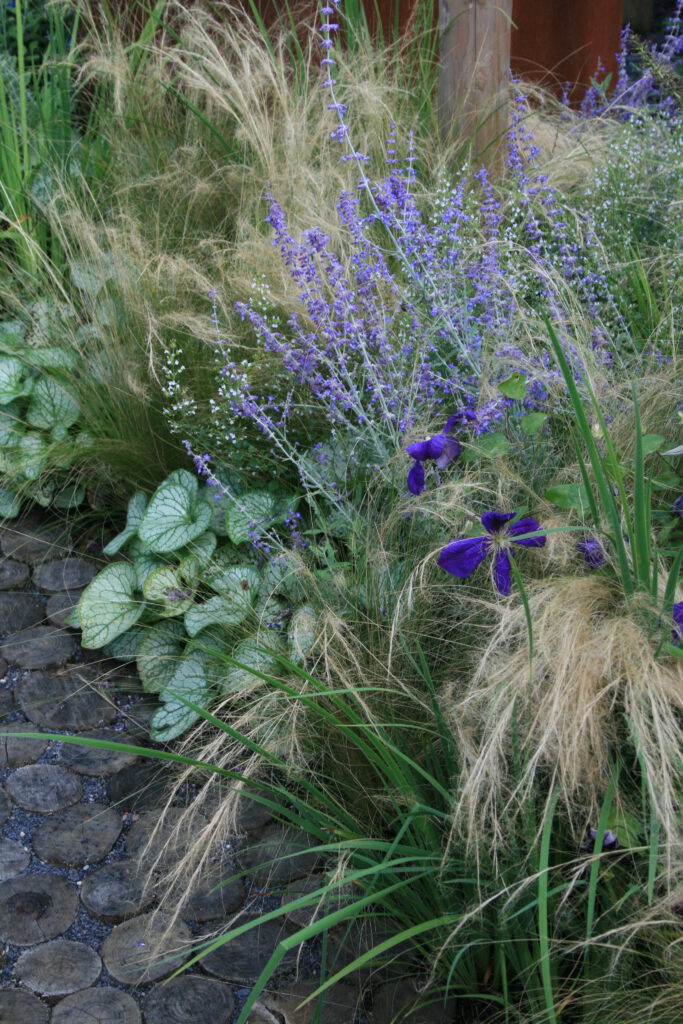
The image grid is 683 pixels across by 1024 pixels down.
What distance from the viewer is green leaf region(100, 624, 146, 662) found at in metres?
2.45

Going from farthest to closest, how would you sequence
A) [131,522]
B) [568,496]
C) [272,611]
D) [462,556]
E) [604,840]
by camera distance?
[131,522] → [272,611] → [568,496] → [462,556] → [604,840]

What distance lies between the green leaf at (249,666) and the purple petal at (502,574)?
0.47m

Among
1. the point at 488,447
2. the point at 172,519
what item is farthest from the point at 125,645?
the point at 488,447

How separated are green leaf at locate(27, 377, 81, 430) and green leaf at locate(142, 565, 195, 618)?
66 cm

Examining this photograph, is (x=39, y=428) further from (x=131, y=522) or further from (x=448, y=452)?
(x=448, y=452)

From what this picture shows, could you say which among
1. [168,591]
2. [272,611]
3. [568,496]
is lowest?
[168,591]

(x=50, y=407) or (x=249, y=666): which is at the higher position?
(x=249, y=666)

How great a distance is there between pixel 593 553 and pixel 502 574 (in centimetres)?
17

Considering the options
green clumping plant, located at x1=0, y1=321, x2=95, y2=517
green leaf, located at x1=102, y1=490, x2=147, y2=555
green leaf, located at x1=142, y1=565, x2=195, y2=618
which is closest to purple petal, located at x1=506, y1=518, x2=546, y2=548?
green leaf, located at x1=142, y1=565, x2=195, y2=618

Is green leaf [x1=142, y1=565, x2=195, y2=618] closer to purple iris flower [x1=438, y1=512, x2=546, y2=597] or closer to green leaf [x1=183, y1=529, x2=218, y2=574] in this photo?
green leaf [x1=183, y1=529, x2=218, y2=574]

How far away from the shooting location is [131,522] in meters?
2.65

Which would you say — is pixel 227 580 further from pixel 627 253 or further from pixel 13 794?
pixel 627 253

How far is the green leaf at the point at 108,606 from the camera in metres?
2.40

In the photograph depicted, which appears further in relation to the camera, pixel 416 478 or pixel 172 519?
pixel 172 519
